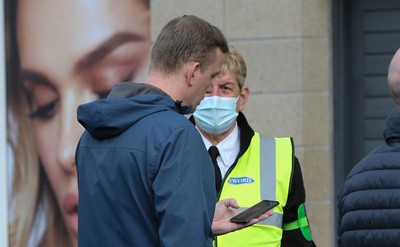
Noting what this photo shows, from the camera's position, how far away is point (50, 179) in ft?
23.4

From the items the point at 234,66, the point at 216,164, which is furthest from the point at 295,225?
the point at 234,66

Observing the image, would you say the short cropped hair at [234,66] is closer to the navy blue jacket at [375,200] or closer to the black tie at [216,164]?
the black tie at [216,164]

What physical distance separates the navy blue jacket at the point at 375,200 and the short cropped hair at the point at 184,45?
679 millimetres

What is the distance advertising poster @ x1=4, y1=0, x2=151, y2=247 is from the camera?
6.95 m

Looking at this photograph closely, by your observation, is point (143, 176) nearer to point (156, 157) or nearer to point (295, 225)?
point (156, 157)

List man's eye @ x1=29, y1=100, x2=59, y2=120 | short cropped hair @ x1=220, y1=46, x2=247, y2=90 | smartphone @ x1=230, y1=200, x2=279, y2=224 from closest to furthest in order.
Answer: smartphone @ x1=230, y1=200, x2=279, y2=224, short cropped hair @ x1=220, y1=46, x2=247, y2=90, man's eye @ x1=29, y1=100, x2=59, y2=120

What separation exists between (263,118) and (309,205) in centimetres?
67

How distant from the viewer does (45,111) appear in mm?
7102

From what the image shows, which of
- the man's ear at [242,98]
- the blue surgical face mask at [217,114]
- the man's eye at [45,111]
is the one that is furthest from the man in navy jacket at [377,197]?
the man's eye at [45,111]

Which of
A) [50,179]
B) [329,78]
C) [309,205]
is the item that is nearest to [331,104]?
[329,78]

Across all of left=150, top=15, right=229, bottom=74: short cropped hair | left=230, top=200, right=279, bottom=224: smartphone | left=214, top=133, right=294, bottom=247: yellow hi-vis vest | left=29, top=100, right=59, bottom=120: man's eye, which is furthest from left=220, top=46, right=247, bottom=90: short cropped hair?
left=29, top=100, right=59, bottom=120: man's eye

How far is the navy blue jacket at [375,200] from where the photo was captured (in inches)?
130

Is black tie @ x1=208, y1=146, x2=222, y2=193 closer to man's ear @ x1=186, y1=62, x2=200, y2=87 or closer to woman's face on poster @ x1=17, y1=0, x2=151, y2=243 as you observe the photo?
man's ear @ x1=186, y1=62, x2=200, y2=87

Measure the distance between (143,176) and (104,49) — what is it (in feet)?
12.7
